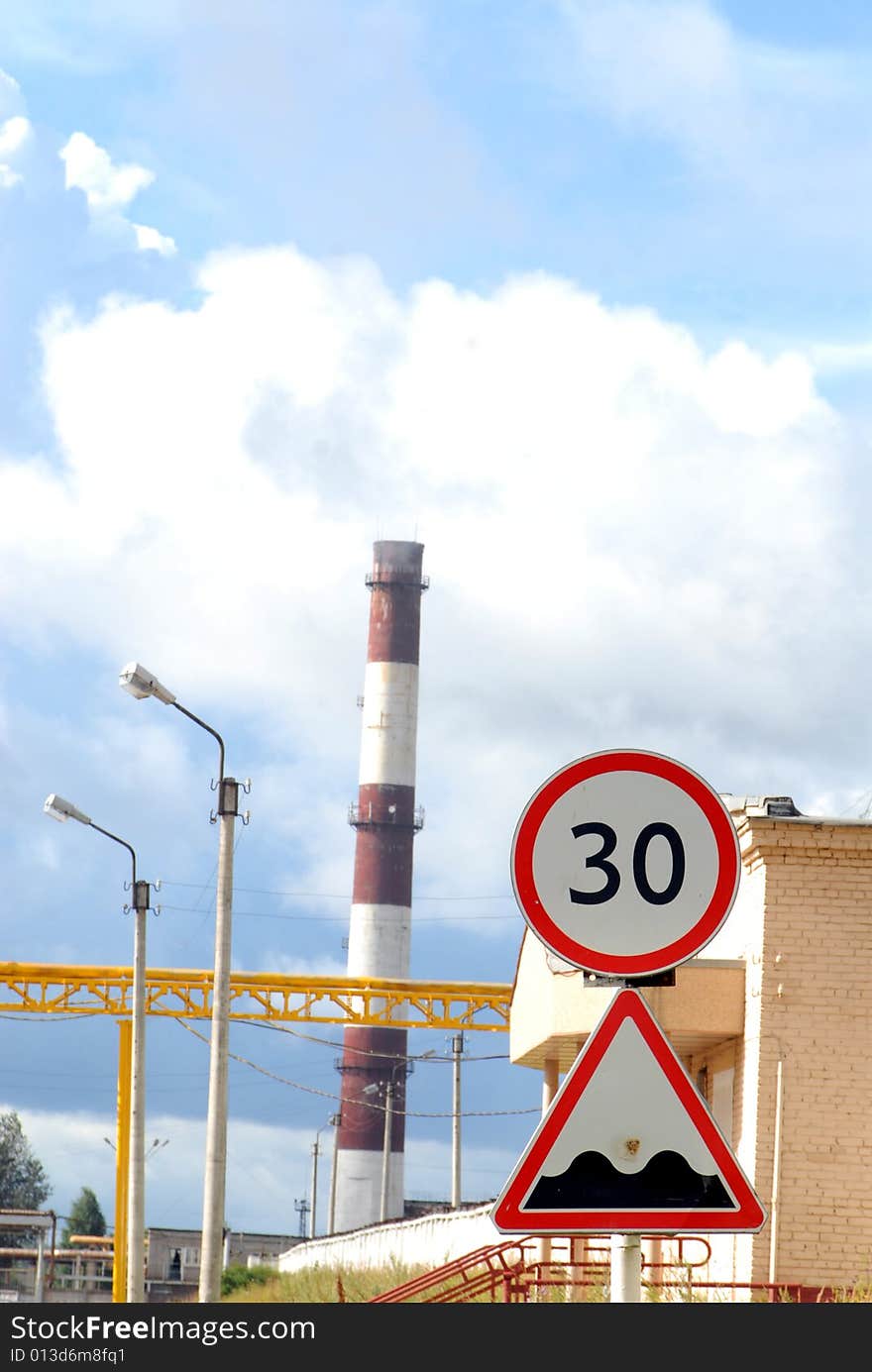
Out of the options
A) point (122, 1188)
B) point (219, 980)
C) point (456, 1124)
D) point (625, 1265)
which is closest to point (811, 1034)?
point (219, 980)

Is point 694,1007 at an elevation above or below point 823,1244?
above

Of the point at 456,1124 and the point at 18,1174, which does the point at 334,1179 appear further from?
the point at 18,1174

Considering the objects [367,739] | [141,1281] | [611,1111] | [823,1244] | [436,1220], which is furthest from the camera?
[367,739]

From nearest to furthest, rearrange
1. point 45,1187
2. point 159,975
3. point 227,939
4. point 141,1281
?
point 227,939 < point 141,1281 < point 159,975 < point 45,1187

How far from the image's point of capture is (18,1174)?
5531 inches

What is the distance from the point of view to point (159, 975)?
4366 cm

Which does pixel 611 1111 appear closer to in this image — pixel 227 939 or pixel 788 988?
pixel 788 988

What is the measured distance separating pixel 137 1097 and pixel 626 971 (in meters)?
21.9

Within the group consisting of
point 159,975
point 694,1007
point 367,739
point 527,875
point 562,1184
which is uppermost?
point 367,739

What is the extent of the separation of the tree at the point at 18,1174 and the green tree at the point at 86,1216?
3.27 m

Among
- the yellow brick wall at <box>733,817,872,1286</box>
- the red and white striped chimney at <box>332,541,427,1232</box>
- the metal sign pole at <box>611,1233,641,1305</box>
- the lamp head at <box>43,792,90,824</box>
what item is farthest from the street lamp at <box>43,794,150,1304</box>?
the red and white striped chimney at <box>332,541,427,1232</box>

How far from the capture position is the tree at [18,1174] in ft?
454
